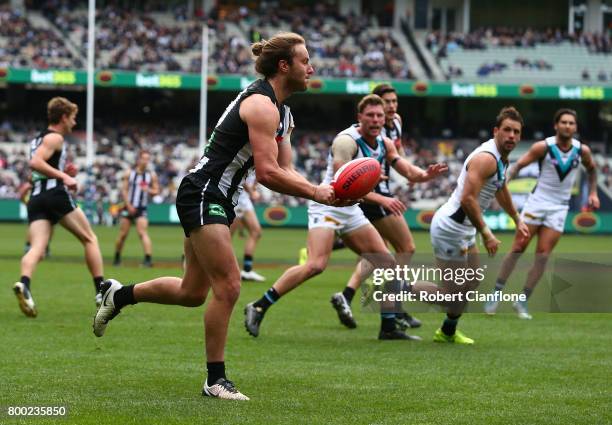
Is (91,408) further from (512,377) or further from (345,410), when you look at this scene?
(512,377)

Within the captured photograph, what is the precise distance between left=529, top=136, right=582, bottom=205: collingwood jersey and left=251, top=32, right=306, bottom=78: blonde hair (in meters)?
6.19

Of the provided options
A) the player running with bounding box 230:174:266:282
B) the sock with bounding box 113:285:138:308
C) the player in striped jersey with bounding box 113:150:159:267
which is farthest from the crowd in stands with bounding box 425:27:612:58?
the sock with bounding box 113:285:138:308

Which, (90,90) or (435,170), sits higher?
(435,170)

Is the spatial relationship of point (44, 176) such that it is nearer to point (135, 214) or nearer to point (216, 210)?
point (216, 210)

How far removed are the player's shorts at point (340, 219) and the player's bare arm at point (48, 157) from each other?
8.37 feet

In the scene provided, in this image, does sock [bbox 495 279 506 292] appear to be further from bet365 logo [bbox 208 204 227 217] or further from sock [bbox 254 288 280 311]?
bet365 logo [bbox 208 204 227 217]

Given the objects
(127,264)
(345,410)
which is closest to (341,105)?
(127,264)

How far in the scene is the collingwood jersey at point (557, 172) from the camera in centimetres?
1238

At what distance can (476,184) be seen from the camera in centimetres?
959

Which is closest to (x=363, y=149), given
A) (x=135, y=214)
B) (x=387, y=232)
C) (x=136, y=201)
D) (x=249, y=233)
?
(x=387, y=232)

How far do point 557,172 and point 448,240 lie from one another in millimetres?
2982

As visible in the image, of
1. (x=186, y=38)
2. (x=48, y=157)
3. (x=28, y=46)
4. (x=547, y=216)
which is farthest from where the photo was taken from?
(x=186, y=38)

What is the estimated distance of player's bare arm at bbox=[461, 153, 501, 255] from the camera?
9547 millimetres

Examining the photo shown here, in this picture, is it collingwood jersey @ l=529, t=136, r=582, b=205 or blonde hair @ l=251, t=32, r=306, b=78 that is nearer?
blonde hair @ l=251, t=32, r=306, b=78
